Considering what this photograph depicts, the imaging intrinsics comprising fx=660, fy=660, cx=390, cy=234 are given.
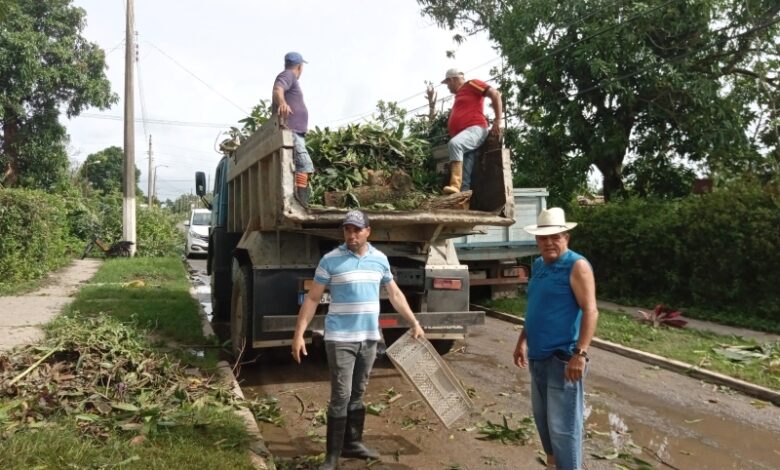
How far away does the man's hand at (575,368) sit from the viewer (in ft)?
11.5

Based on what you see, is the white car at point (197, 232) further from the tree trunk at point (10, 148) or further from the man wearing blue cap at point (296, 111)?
the man wearing blue cap at point (296, 111)

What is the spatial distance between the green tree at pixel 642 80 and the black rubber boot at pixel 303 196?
33.2 feet

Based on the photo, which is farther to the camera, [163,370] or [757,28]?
[757,28]

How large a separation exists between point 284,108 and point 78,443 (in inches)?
129

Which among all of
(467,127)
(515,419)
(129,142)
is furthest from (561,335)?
(129,142)

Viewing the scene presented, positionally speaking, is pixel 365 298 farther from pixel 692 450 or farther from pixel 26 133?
pixel 26 133

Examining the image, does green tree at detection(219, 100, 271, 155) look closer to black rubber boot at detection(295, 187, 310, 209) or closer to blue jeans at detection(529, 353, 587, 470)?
black rubber boot at detection(295, 187, 310, 209)

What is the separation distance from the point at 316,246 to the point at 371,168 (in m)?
1.18

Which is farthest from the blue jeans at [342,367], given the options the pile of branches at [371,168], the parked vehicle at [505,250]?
the parked vehicle at [505,250]

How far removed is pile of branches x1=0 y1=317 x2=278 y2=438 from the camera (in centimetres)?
437

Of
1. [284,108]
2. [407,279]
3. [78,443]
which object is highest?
[284,108]

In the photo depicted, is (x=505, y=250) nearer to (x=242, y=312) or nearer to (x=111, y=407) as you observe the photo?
(x=242, y=312)

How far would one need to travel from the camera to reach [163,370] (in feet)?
18.1

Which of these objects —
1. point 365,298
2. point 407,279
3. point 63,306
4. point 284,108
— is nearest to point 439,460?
point 365,298
